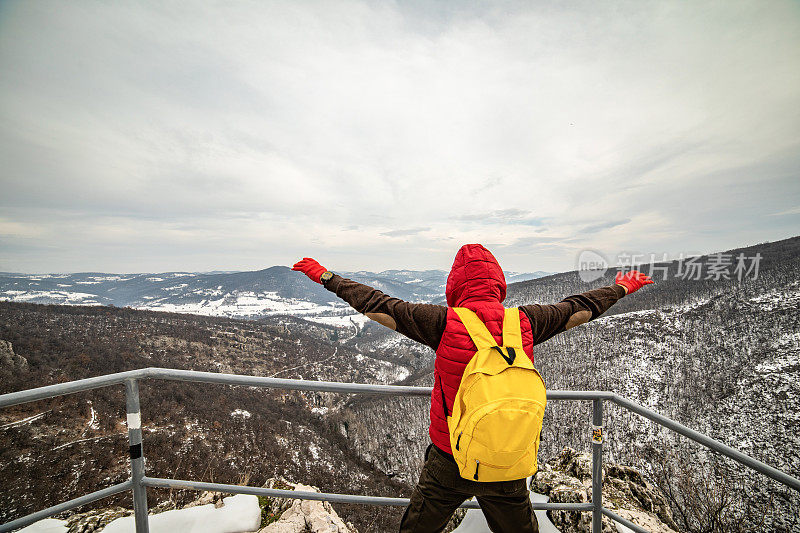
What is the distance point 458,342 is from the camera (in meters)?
1.99

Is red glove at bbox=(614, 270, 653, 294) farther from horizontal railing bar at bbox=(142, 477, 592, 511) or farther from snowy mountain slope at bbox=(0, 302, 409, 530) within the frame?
snowy mountain slope at bbox=(0, 302, 409, 530)

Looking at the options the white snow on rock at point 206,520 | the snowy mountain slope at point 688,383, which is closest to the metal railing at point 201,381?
the white snow on rock at point 206,520

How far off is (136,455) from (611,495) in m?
7.75

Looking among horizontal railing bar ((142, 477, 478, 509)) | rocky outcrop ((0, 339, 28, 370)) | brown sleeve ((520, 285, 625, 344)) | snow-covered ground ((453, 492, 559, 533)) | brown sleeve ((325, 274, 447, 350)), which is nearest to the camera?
brown sleeve ((325, 274, 447, 350))

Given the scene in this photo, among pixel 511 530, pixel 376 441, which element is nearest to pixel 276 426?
pixel 376 441

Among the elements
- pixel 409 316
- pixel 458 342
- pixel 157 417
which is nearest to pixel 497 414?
pixel 458 342

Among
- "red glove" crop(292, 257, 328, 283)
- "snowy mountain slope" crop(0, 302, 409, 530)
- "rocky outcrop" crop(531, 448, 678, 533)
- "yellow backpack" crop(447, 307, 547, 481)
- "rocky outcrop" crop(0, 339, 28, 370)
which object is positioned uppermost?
"red glove" crop(292, 257, 328, 283)

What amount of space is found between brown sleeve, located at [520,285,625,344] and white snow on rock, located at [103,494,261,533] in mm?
3331

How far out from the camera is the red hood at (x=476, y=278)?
220 centimetres

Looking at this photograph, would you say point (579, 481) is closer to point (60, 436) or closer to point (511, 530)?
point (511, 530)

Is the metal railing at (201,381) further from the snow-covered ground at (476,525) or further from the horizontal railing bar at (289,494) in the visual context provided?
the snow-covered ground at (476,525)

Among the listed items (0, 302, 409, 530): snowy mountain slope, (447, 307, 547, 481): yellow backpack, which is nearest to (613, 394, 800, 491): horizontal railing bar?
(447, 307, 547, 481): yellow backpack

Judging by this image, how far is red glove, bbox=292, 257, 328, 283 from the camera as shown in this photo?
266 centimetres

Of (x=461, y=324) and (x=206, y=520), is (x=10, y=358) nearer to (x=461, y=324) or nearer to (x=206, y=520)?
(x=206, y=520)
